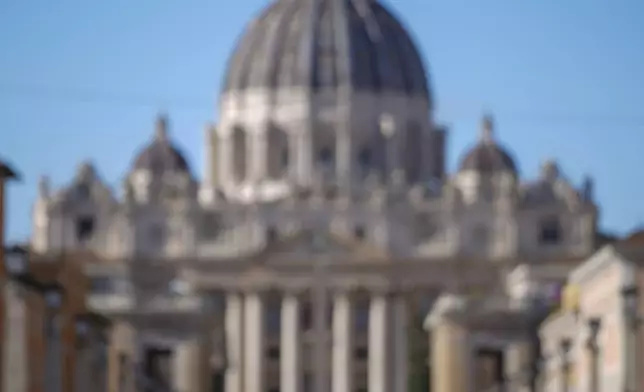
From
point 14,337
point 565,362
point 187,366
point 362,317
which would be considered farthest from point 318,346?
point 14,337

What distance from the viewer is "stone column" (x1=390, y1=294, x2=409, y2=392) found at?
603ft

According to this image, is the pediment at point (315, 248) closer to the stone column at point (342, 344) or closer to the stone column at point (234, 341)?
the stone column at point (342, 344)

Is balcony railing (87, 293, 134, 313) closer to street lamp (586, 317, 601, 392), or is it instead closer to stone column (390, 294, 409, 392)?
stone column (390, 294, 409, 392)

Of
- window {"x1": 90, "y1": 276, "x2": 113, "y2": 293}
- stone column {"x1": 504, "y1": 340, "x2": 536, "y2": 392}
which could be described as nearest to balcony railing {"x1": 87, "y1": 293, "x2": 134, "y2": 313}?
stone column {"x1": 504, "y1": 340, "x2": 536, "y2": 392}

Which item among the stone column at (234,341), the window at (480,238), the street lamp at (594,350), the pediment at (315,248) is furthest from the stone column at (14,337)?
the window at (480,238)

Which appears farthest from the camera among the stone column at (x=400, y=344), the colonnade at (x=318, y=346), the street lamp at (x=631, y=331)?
the colonnade at (x=318, y=346)

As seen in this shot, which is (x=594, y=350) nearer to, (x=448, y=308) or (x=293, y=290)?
(x=448, y=308)

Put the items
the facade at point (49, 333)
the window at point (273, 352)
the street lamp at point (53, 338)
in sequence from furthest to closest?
1. the window at point (273, 352)
2. the street lamp at point (53, 338)
3. the facade at point (49, 333)

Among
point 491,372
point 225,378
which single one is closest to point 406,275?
point 225,378

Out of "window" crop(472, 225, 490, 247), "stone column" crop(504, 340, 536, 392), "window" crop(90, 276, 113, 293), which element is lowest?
"stone column" crop(504, 340, 536, 392)

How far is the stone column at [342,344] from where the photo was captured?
620ft

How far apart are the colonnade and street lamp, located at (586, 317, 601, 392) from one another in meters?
110

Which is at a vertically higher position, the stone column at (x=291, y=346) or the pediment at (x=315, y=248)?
the pediment at (x=315, y=248)

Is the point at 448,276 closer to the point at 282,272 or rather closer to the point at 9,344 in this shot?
the point at 282,272
